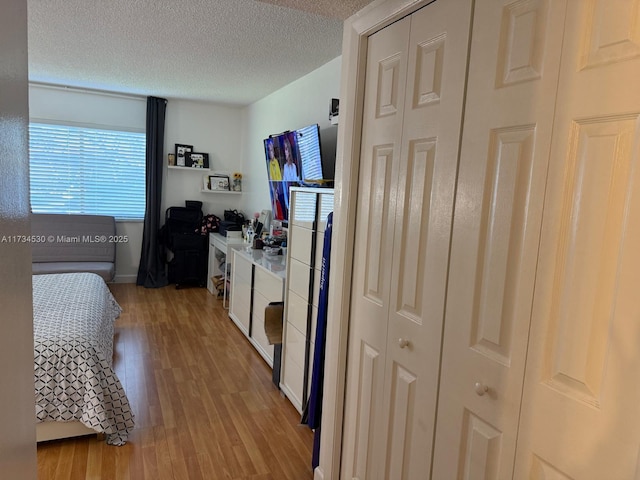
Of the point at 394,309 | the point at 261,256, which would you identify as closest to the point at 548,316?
the point at 394,309

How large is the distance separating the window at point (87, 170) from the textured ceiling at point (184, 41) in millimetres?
742

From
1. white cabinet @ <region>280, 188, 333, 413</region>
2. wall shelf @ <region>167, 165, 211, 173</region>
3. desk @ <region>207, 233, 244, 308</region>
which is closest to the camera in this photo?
white cabinet @ <region>280, 188, 333, 413</region>

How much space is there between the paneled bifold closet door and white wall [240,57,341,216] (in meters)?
2.15

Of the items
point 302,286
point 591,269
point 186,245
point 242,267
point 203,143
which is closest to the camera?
point 591,269

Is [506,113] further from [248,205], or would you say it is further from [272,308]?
[248,205]

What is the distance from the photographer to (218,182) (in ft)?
19.9

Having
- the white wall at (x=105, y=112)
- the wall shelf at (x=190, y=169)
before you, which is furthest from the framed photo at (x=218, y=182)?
the white wall at (x=105, y=112)

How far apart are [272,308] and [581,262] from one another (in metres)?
2.32

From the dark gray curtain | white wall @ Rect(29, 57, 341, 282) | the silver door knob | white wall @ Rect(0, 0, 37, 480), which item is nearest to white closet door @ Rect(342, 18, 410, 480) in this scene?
the silver door knob

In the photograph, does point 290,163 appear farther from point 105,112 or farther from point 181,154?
point 105,112

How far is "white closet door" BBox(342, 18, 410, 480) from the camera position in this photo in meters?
1.52

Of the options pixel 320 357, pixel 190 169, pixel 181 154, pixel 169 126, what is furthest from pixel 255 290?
pixel 169 126

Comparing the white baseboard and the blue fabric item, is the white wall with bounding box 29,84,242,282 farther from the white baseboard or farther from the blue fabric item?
the blue fabric item

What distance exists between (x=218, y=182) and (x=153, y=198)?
90 centimetres
